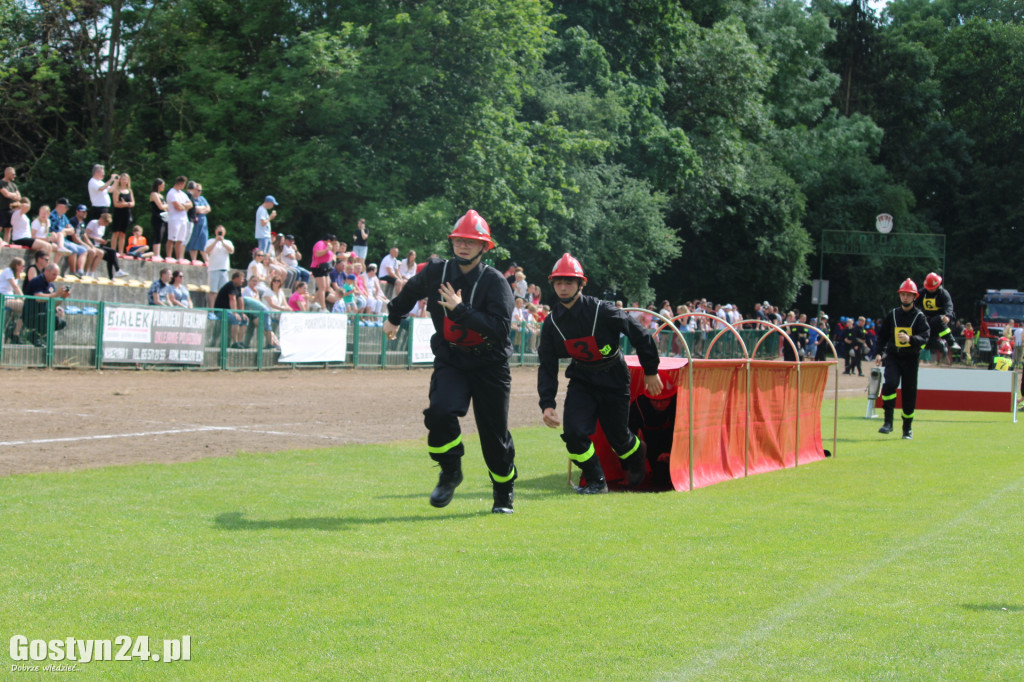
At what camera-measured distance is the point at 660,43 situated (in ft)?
161

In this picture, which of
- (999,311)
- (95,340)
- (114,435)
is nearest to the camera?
(114,435)

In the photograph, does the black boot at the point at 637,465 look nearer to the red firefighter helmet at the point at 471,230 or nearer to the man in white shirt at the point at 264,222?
the red firefighter helmet at the point at 471,230

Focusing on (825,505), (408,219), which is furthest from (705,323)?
(825,505)

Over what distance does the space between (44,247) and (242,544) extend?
16166mm

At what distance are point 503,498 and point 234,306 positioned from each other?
1604cm

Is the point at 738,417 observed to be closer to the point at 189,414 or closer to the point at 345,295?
the point at 189,414

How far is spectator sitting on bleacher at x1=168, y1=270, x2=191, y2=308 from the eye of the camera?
72.5 ft

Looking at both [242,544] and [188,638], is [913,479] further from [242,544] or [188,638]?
[188,638]

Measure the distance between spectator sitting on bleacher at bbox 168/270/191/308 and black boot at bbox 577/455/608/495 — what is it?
14238mm

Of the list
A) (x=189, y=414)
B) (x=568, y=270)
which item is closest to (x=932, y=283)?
(x=568, y=270)

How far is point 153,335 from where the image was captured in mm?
21438

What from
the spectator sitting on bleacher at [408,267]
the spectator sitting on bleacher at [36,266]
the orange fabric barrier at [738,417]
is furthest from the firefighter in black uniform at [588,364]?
the spectator sitting on bleacher at [408,267]

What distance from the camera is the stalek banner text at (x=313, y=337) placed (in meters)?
24.5

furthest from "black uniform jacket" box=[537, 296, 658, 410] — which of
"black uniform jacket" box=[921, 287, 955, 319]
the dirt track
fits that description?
"black uniform jacket" box=[921, 287, 955, 319]
